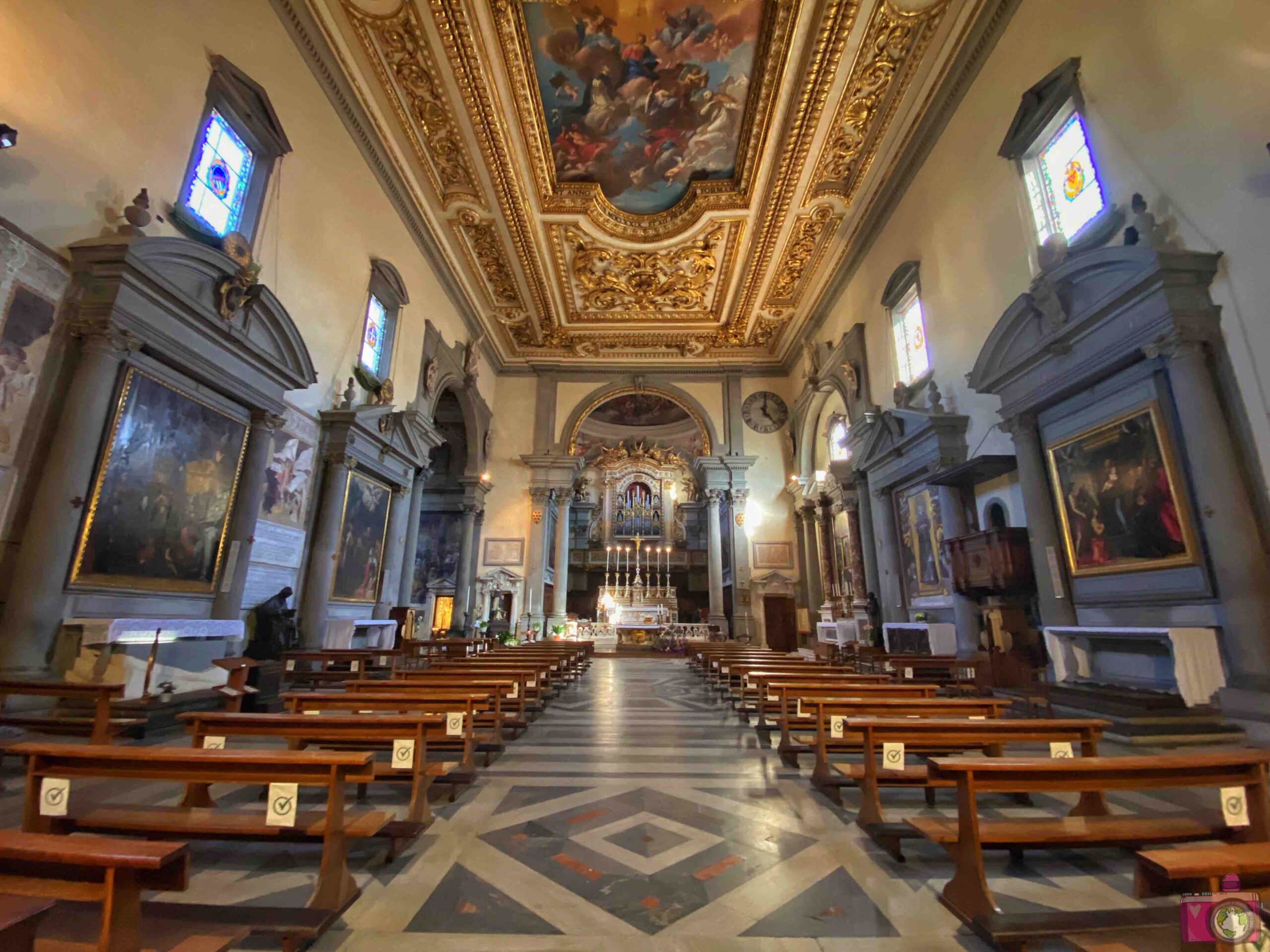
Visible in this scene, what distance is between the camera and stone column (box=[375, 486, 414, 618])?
10.2m

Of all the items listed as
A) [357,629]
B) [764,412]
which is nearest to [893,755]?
[357,629]

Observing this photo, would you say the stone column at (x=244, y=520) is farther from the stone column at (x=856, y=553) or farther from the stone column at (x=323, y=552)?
the stone column at (x=856, y=553)

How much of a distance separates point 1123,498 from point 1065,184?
12.6 feet

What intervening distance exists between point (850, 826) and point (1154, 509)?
14.9 feet

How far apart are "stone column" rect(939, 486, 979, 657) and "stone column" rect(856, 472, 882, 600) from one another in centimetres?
233

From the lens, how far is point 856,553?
38.7 feet

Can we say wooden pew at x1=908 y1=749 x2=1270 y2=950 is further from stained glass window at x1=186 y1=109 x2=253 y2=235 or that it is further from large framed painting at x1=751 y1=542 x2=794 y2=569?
large framed painting at x1=751 y1=542 x2=794 y2=569

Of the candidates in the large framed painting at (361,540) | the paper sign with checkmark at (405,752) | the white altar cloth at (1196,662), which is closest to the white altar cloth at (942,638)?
the white altar cloth at (1196,662)

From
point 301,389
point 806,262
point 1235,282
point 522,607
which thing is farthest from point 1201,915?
point 522,607

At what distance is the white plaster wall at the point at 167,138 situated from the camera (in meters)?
4.46

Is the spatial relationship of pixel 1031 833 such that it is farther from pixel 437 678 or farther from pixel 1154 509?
pixel 1154 509

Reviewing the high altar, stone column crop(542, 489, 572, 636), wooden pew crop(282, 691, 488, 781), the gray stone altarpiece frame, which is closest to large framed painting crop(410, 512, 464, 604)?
stone column crop(542, 489, 572, 636)

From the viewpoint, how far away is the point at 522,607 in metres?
16.0

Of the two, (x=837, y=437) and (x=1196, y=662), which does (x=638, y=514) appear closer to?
(x=837, y=437)
